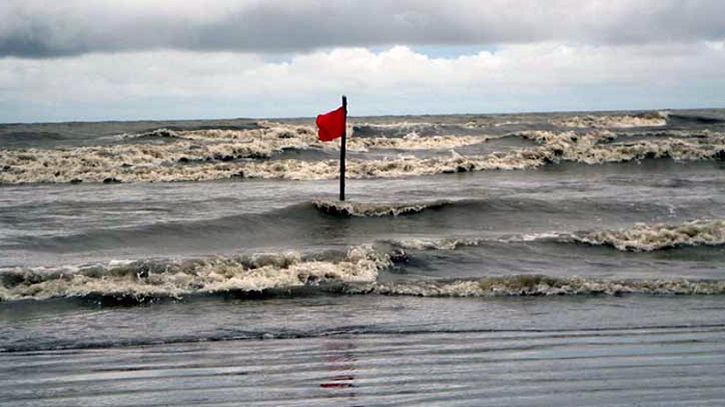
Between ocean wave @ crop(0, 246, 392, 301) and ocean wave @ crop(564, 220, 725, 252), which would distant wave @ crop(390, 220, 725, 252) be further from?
ocean wave @ crop(0, 246, 392, 301)

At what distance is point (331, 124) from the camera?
17.5 meters

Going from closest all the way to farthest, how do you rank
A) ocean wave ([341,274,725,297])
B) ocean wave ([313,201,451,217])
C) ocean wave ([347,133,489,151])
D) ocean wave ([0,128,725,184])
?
ocean wave ([341,274,725,297]), ocean wave ([313,201,451,217]), ocean wave ([0,128,725,184]), ocean wave ([347,133,489,151])

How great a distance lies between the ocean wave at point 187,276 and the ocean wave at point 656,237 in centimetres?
425

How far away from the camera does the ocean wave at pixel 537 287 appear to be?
10.9m

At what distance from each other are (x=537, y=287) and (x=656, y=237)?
15.4 feet

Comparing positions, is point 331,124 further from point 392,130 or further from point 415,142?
point 392,130

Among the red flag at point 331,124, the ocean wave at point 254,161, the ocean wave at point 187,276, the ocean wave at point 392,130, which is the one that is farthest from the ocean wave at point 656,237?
the ocean wave at point 392,130

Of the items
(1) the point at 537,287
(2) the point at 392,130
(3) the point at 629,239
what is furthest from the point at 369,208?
(2) the point at 392,130

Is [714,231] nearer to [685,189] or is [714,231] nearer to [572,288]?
[572,288]

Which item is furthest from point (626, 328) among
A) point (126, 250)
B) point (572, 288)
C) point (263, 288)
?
point (126, 250)

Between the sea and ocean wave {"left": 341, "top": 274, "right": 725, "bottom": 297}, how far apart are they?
0.04 m

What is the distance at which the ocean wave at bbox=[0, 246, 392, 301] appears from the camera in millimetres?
10984

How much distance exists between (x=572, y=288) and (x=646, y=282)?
1.08 meters

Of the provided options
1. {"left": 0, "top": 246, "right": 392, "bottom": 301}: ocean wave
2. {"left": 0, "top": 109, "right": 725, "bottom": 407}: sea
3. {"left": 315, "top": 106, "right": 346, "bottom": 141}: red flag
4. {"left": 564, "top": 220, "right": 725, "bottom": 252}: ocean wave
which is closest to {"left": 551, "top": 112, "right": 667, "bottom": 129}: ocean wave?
{"left": 0, "top": 109, "right": 725, "bottom": 407}: sea
